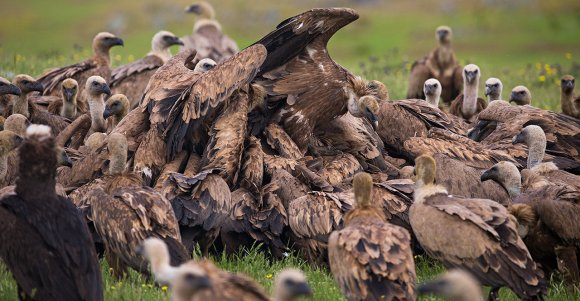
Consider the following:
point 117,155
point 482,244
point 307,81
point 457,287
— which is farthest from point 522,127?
point 457,287

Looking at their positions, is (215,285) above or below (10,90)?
below

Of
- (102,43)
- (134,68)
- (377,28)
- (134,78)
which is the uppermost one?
(102,43)

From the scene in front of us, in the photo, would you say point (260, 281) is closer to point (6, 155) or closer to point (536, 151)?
point (6, 155)

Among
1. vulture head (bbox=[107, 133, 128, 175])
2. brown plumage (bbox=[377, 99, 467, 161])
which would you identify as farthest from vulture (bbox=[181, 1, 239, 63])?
vulture head (bbox=[107, 133, 128, 175])

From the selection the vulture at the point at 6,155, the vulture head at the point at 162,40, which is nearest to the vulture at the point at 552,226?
the vulture at the point at 6,155

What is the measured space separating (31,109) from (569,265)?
624 cm

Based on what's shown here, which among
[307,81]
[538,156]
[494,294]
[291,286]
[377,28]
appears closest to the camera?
[291,286]

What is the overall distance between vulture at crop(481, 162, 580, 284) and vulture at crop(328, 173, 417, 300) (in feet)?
5.42

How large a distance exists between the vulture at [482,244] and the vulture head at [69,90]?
544cm

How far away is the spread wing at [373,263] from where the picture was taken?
7.43 metres

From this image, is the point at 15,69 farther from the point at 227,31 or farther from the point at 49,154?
the point at 227,31

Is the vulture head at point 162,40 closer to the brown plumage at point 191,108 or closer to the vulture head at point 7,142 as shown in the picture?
the brown plumage at point 191,108

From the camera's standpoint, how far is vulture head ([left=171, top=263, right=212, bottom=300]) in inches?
231

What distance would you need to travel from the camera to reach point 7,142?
32.9 ft
